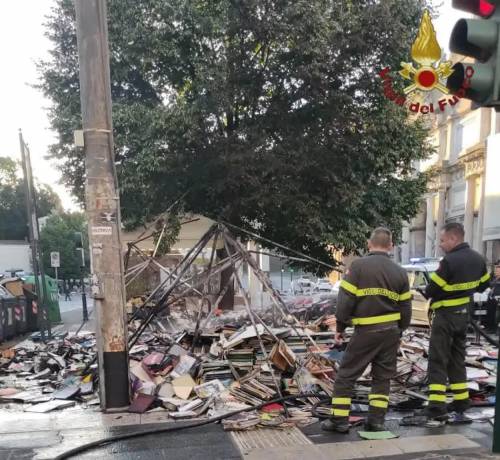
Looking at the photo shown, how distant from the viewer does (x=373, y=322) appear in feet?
14.6

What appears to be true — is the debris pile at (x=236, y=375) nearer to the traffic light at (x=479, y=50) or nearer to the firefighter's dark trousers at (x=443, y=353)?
the firefighter's dark trousers at (x=443, y=353)

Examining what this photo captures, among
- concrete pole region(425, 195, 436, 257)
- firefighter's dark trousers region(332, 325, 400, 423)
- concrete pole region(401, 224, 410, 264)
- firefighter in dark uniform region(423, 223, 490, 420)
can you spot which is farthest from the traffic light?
concrete pole region(401, 224, 410, 264)

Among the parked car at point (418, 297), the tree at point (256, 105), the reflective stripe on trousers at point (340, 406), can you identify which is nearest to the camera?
the reflective stripe on trousers at point (340, 406)

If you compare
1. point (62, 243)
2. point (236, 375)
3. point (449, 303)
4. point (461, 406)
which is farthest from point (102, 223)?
point (62, 243)

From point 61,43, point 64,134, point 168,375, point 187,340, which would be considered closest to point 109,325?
point 168,375

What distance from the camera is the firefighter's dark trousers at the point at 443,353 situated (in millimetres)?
4859

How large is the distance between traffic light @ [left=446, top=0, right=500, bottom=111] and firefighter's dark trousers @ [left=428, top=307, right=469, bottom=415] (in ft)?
7.81

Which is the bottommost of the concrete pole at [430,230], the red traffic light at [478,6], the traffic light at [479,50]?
the concrete pole at [430,230]

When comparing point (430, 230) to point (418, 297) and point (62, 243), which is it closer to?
point (418, 297)

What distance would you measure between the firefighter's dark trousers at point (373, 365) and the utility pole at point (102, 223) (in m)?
2.37

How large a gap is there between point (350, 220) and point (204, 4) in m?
6.39

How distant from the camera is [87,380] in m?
6.47

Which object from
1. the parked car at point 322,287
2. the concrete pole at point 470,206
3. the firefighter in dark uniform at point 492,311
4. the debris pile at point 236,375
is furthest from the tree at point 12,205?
the firefighter in dark uniform at point 492,311

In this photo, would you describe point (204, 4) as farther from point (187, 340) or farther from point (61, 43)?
point (187, 340)
